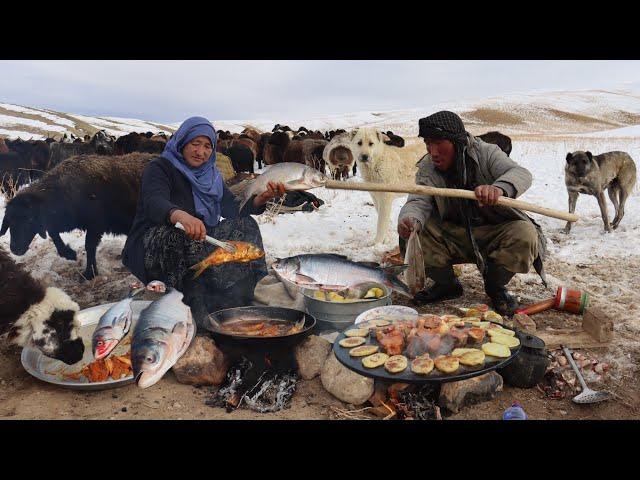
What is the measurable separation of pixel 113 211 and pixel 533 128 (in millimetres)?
3468

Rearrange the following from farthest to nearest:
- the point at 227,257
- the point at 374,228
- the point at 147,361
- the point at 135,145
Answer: the point at 374,228 < the point at 135,145 < the point at 227,257 < the point at 147,361

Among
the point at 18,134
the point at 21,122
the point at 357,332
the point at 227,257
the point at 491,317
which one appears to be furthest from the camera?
the point at 18,134

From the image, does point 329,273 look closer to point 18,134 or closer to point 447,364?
point 447,364

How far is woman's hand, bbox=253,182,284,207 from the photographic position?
2.68m

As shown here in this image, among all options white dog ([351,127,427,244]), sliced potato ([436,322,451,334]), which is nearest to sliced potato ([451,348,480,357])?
sliced potato ([436,322,451,334])

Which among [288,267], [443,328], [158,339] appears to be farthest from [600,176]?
[158,339]

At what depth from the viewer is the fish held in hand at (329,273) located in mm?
2594

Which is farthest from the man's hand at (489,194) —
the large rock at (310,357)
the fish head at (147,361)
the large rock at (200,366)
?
the fish head at (147,361)

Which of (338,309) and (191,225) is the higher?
(191,225)

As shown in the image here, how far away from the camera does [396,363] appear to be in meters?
2.00

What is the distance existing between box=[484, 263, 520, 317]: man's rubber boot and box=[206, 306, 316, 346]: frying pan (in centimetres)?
153

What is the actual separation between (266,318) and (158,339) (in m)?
0.89

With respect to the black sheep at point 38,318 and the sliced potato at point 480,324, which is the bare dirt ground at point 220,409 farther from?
the sliced potato at point 480,324

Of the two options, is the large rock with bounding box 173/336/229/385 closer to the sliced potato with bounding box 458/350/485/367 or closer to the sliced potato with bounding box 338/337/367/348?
the sliced potato with bounding box 338/337/367/348
